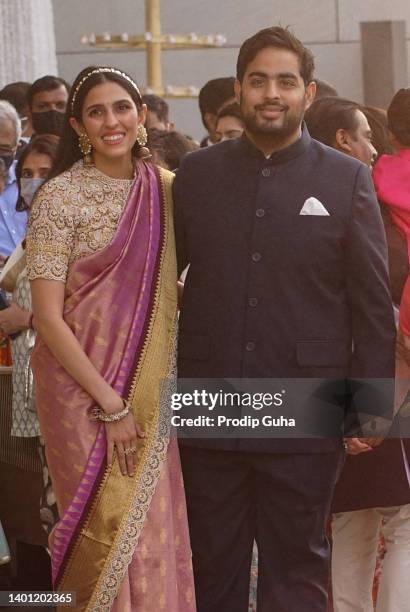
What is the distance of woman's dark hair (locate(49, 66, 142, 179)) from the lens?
333 centimetres

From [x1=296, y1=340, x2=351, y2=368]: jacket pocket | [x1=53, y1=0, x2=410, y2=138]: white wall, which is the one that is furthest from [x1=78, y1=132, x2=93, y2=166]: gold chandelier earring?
[x1=53, y1=0, x2=410, y2=138]: white wall

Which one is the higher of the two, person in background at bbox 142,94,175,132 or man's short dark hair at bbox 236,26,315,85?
man's short dark hair at bbox 236,26,315,85

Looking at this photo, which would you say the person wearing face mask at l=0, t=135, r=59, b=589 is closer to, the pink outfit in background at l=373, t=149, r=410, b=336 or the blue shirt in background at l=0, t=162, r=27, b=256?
the blue shirt in background at l=0, t=162, r=27, b=256

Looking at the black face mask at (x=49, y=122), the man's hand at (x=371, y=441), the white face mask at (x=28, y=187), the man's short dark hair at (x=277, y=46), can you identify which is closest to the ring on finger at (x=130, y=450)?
the man's hand at (x=371, y=441)

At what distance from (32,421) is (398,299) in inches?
45.9

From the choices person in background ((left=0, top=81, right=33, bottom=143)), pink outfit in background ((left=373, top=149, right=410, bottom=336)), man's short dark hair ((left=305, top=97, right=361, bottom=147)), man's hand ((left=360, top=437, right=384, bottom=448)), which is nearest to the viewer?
man's hand ((left=360, top=437, right=384, bottom=448))

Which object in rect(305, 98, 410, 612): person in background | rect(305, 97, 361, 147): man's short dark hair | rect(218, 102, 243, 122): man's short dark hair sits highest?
rect(305, 97, 361, 147): man's short dark hair

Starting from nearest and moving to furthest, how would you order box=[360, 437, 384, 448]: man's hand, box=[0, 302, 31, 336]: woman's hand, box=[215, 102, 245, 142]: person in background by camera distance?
box=[360, 437, 384, 448]: man's hand, box=[0, 302, 31, 336]: woman's hand, box=[215, 102, 245, 142]: person in background

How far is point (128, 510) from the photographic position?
3.30 meters

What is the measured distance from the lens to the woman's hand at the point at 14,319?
404 cm

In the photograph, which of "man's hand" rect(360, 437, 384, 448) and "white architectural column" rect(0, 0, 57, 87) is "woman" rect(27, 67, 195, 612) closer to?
"man's hand" rect(360, 437, 384, 448)

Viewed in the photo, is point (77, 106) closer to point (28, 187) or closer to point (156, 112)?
point (28, 187)

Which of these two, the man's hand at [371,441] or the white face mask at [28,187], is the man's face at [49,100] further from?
the man's hand at [371,441]

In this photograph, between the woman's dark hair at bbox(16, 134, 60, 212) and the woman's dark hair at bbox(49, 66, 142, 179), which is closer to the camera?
the woman's dark hair at bbox(49, 66, 142, 179)
